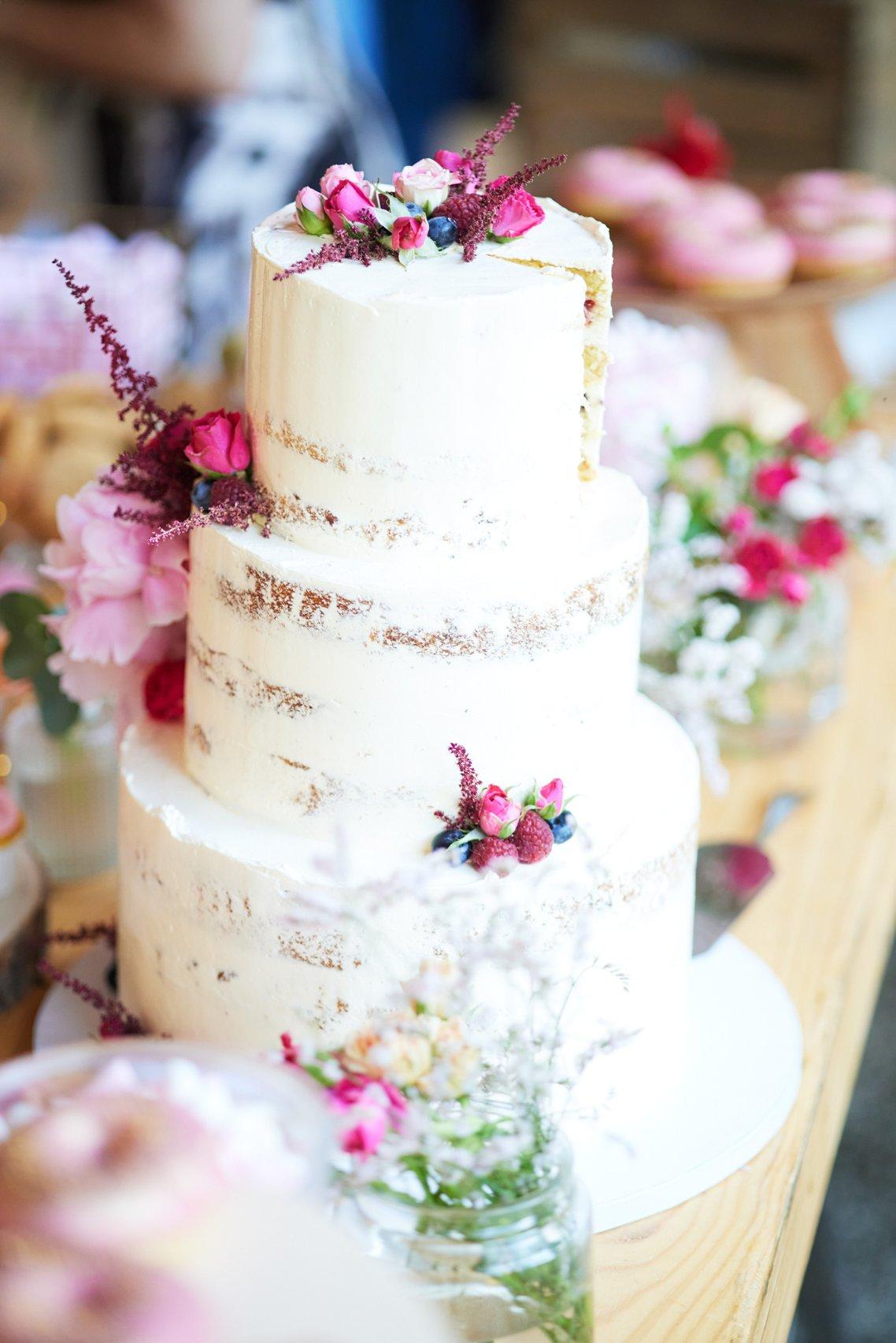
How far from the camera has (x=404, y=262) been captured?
942 millimetres

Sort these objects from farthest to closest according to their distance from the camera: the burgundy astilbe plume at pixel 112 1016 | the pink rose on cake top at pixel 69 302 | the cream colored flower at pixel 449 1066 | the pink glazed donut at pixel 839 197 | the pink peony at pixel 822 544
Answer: the pink glazed donut at pixel 839 197
the pink rose on cake top at pixel 69 302
the pink peony at pixel 822 544
the burgundy astilbe plume at pixel 112 1016
the cream colored flower at pixel 449 1066

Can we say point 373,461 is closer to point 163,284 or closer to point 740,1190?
point 740,1190

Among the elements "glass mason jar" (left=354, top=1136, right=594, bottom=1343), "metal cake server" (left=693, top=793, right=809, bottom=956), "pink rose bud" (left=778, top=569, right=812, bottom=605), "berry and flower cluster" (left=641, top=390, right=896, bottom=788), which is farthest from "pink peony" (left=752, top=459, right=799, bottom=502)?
"glass mason jar" (left=354, top=1136, right=594, bottom=1343)

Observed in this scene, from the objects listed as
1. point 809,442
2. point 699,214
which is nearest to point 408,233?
point 809,442

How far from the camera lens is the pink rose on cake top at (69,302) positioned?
1.91 meters

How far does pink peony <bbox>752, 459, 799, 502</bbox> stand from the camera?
1755mm

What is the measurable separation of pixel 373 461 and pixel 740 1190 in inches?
24.3

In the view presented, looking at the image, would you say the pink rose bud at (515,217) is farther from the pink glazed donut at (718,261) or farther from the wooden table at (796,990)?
the pink glazed donut at (718,261)

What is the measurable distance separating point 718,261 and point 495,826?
6.62 ft

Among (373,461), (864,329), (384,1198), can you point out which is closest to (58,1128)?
(384,1198)

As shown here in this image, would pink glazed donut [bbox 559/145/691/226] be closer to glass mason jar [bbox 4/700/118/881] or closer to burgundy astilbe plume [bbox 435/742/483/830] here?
glass mason jar [bbox 4/700/118/881]

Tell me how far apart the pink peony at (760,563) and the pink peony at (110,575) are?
80 cm

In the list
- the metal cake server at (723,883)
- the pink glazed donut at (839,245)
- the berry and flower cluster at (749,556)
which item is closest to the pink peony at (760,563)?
the berry and flower cluster at (749,556)

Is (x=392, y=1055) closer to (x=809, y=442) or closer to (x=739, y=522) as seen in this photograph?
(x=739, y=522)
